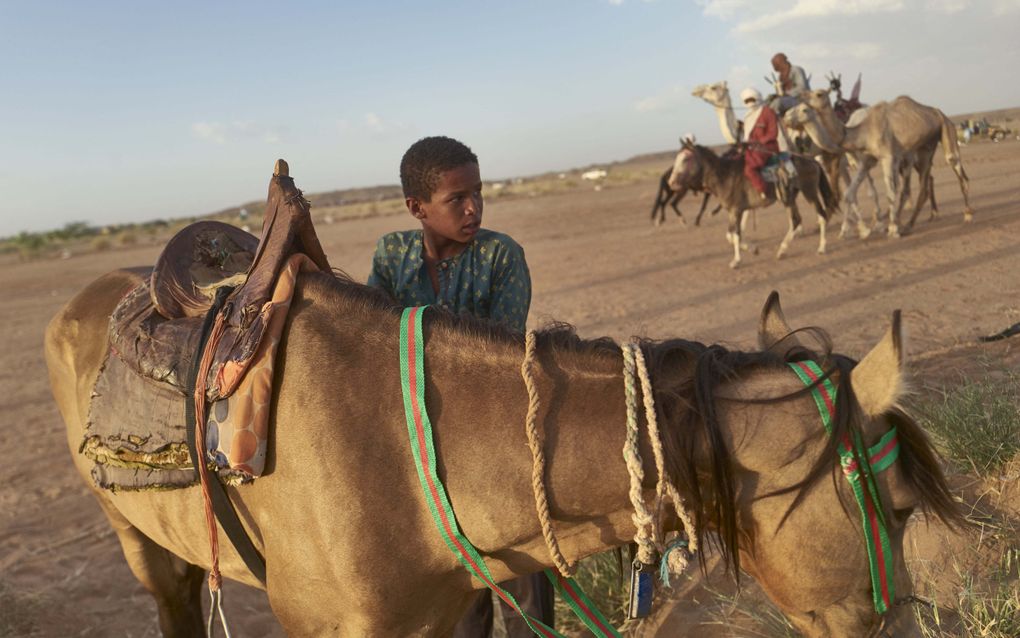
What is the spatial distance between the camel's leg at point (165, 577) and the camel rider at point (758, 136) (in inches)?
427

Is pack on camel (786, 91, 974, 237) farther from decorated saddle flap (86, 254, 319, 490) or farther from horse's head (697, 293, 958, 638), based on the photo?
decorated saddle flap (86, 254, 319, 490)

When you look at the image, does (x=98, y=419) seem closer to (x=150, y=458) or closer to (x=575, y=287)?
(x=150, y=458)

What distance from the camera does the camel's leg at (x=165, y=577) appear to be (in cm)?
284

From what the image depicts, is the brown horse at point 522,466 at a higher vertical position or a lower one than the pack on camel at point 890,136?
lower

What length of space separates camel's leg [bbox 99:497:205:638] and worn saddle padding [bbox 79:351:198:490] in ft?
2.37

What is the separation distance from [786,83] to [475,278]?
43.8 feet

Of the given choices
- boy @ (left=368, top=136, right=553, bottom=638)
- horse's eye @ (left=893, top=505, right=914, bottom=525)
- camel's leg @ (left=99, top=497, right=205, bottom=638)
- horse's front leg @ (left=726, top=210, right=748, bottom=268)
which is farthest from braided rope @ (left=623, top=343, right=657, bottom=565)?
horse's front leg @ (left=726, top=210, right=748, bottom=268)

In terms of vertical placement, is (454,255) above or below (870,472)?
above

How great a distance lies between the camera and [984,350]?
5027 mm

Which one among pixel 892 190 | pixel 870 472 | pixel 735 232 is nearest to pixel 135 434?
pixel 870 472

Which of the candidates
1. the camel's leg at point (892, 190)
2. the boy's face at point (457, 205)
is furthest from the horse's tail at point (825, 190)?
the boy's face at point (457, 205)

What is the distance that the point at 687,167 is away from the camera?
1187 cm

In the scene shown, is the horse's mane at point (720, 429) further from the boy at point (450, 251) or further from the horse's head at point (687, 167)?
the horse's head at point (687, 167)

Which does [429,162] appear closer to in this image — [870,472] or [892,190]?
[870,472]
